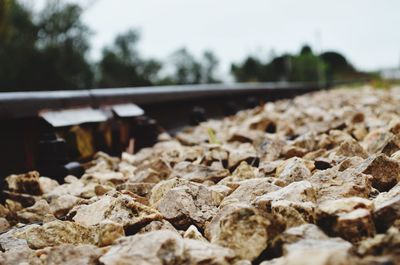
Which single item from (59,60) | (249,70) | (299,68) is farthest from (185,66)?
(59,60)

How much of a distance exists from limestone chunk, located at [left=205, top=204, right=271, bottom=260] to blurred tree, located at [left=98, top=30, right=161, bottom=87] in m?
42.9

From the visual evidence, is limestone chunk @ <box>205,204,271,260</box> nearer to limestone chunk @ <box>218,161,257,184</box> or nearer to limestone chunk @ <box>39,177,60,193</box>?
limestone chunk @ <box>218,161,257,184</box>

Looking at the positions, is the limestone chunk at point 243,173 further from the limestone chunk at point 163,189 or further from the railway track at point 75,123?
the railway track at point 75,123

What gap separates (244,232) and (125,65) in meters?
50.8

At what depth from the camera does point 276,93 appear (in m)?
8.69

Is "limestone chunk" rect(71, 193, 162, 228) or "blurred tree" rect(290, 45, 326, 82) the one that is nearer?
"limestone chunk" rect(71, 193, 162, 228)

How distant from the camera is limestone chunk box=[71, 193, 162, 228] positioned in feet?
3.85

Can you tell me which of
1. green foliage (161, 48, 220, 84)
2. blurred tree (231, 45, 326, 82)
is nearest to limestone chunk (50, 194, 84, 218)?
blurred tree (231, 45, 326, 82)

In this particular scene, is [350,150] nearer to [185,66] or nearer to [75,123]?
[75,123]

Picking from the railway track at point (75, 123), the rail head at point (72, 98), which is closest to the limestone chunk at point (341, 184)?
the railway track at point (75, 123)

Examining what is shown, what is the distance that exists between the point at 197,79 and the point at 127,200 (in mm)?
67492

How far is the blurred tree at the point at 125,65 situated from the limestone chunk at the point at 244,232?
42.9 metres

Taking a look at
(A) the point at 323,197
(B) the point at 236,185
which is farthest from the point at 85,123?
(A) the point at 323,197

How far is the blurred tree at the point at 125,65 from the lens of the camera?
47125mm
